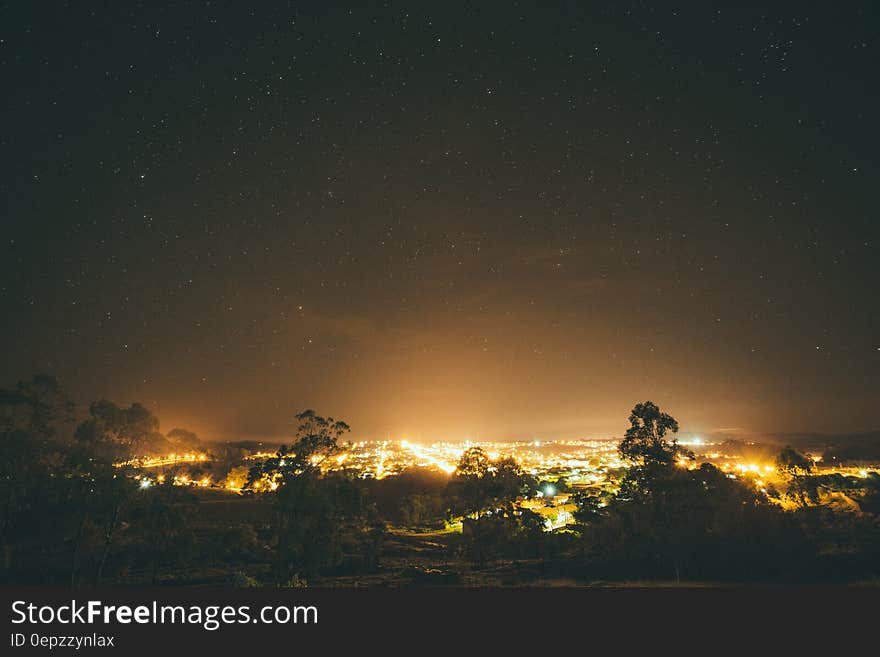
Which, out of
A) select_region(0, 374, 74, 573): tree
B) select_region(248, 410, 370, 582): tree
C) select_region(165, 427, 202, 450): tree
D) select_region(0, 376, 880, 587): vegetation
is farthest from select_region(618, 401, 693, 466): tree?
select_region(165, 427, 202, 450): tree

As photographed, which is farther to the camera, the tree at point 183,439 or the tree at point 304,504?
the tree at point 183,439

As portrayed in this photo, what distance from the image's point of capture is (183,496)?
46.0m

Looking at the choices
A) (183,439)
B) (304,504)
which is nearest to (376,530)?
(304,504)

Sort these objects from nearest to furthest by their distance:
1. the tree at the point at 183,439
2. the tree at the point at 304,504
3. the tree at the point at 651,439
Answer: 1. the tree at the point at 304,504
2. the tree at the point at 651,439
3. the tree at the point at 183,439

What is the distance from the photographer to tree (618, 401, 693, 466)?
1203 inches

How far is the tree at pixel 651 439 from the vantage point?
30.6 meters

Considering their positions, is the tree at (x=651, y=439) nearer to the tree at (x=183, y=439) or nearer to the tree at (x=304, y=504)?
the tree at (x=304, y=504)

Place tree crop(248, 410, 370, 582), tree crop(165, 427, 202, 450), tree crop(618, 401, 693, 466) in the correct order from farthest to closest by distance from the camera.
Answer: tree crop(165, 427, 202, 450), tree crop(618, 401, 693, 466), tree crop(248, 410, 370, 582)

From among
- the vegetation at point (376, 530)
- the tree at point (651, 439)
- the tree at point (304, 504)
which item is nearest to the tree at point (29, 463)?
the vegetation at point (376, 530)

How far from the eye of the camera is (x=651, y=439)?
3102cm

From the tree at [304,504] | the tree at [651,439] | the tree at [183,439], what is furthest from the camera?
the tree at [183,439]

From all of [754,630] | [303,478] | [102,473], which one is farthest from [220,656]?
[102,473]

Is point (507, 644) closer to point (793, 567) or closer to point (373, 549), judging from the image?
point (793, 567)

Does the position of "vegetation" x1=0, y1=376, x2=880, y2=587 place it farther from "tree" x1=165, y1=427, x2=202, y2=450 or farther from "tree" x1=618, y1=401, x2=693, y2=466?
"tree" x1=165, y1=427, x2=202, y2=450
